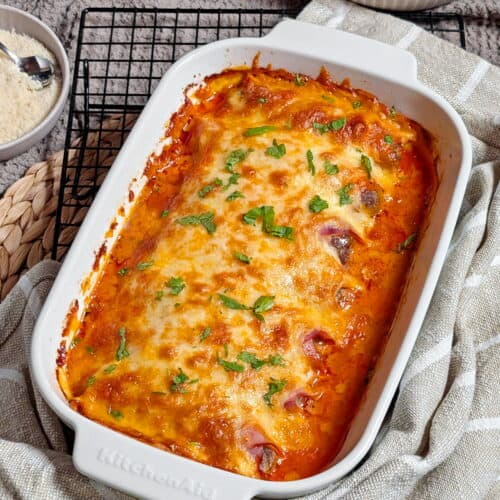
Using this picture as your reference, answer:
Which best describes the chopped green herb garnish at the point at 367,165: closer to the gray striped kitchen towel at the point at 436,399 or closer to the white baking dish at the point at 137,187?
the white baking dish at the point at 137,187

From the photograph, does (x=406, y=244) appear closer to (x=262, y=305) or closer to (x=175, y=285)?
(x=262, y=305)

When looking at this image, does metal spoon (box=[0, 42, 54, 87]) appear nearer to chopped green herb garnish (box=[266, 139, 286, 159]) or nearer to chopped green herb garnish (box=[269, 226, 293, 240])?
chopped green herb garnish (box=[266, 139, 286, 159])

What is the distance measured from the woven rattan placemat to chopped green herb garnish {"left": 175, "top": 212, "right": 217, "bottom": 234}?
2.42 ft

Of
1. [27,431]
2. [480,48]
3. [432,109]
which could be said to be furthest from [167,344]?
[480,48]

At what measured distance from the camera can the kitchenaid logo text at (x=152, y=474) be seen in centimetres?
235

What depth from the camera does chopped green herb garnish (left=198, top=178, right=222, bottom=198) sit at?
295 cm

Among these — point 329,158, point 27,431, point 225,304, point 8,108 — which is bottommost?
point 27,431

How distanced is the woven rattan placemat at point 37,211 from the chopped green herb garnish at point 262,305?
1046 millimetres

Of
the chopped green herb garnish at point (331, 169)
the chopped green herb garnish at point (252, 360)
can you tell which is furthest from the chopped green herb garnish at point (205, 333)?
the chopped green herb garnish at point (331, 169)

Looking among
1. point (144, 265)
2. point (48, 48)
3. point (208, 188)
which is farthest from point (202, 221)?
point (48, 48)

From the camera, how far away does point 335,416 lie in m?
2.71

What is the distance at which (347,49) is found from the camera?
10.3 feet

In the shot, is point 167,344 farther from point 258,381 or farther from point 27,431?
point 27,431

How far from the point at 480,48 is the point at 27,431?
2.59 meters
